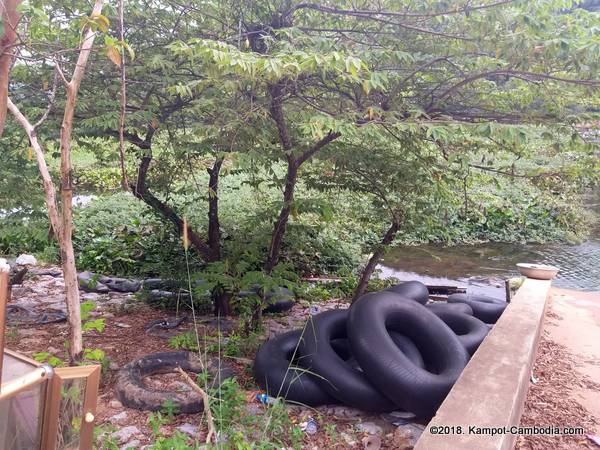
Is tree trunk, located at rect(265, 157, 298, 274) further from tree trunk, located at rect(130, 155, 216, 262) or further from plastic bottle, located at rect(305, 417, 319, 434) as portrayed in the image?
plastic bottle, located at rect(305, 417, 319, 434)

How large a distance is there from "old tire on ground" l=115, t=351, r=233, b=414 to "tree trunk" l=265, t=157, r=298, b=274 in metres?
1.15

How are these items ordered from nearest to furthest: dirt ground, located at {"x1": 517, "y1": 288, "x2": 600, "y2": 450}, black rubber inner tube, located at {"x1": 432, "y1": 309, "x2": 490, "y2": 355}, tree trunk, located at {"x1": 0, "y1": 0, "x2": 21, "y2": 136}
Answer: tree trunk, located at {"x1": 0, "y1": 0, "x2": 21, "y2": 136}
dirt ground, located at {"x1": 517, "y1": 288, "x2": 600, "y2": 450}
black rubber inner tube, located at {"x1": 432, "y1": 309, "x2": 490, "y2": 355}

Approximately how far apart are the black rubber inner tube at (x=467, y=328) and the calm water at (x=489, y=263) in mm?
3670

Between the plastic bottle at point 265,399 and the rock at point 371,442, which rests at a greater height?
the rock at point 371,442

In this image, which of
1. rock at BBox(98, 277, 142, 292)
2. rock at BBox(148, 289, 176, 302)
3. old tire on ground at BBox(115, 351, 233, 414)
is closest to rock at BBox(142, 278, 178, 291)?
rock at BBox(148, 289, 176, 302)

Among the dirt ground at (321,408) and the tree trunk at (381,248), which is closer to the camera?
the dirt ground at (321,408)

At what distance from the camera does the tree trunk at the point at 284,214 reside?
4.33 meters

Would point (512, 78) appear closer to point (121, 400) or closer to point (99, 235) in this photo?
point (121, 400)

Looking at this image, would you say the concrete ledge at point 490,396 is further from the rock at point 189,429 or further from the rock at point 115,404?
the rock at point 115,404

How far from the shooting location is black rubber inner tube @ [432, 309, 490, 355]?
403 cm

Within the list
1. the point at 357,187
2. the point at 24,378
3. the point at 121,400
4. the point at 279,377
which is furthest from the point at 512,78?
the point at 24,378

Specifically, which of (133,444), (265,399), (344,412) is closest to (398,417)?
(344,412)

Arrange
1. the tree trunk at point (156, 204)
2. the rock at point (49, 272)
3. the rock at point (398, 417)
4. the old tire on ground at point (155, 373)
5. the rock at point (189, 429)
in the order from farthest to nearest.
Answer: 1. the rock at point (49, 272)
2. the tree trunk at point (156, 204)
3. the rock at point (398, 417)
4. the old tire on ground at point (155, 373)
5. the rock at point (189, 429)

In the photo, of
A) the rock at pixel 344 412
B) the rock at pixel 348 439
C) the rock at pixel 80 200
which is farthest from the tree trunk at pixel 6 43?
the rock at pixel 80 200
